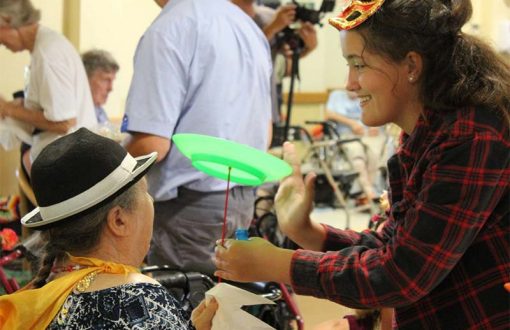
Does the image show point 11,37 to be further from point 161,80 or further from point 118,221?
point 118,221

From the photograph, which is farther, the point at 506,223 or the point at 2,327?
the point at 2,327

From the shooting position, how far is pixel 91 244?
1.38 meters

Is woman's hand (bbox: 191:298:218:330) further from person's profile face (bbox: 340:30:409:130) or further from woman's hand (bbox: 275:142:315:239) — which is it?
person's profile face (bbox: 340:30:409:130)

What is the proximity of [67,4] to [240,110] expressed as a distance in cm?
282

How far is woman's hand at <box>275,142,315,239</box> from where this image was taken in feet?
4.63

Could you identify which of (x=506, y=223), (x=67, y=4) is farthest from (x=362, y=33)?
(x=67, y=4)

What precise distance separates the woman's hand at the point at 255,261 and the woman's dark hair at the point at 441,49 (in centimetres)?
36

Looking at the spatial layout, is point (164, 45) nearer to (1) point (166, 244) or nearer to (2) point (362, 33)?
(1) point (166, 244)

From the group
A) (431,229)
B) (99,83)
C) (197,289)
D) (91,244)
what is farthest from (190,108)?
(99,83)

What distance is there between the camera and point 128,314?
4.21 feet

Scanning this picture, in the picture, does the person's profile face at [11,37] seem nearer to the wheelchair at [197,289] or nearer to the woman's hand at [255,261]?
Result: the wheelchair at [197,289]

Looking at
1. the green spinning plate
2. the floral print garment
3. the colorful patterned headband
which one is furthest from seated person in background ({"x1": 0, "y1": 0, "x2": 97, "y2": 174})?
the colorful patterned headband

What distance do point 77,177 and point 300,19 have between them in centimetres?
245

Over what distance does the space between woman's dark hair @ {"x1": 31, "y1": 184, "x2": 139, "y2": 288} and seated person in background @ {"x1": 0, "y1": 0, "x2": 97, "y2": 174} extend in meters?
1.89
